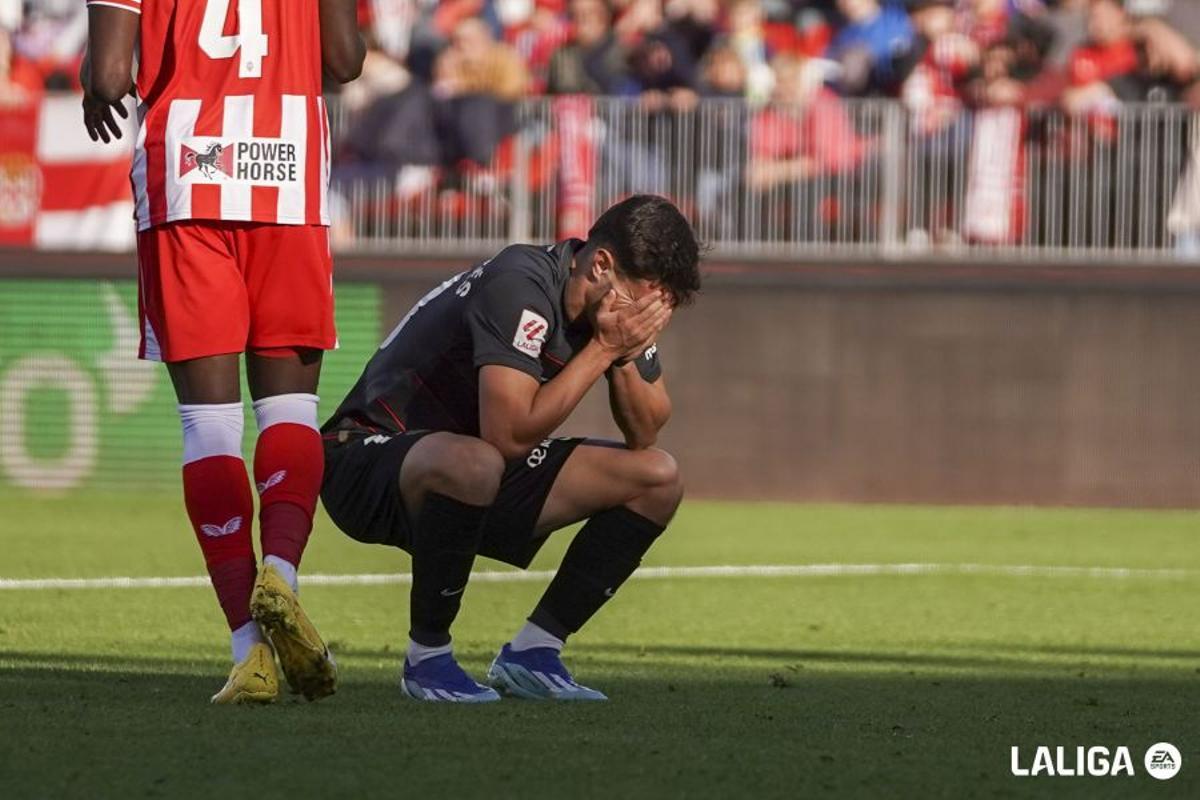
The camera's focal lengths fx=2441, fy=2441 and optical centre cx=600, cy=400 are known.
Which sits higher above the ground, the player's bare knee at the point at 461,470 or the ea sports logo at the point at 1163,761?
the player's bare knee at the point at 461,470

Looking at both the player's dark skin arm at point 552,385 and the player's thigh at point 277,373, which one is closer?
the player's dark skin arm at point 552,385

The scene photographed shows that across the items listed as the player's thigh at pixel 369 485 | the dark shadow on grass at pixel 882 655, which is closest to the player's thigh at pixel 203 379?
the player's thigh at pixel 369 485

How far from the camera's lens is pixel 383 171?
1725 centimetres

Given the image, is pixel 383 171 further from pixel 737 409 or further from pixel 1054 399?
pixel 1054 399

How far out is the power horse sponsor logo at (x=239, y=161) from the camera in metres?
6.21

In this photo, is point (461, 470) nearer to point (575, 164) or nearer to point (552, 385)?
point (552, 385)

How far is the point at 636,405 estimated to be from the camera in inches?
259

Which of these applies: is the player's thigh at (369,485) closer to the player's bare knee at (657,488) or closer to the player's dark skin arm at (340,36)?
the player's bare knee at (657,488)

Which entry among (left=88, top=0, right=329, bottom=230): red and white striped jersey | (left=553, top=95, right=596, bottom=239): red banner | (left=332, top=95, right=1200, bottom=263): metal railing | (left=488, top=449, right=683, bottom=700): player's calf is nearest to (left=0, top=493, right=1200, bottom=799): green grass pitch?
(left=488, top=449, right=683, bottom=700): player's calf

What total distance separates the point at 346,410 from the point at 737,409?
33.6ft

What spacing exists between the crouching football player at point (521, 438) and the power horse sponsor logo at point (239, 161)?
1.94 feet

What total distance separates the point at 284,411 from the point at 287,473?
185 mm

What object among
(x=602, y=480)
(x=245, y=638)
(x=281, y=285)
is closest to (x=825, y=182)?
(x=602, y=480)

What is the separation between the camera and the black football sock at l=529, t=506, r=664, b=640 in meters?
6.65
